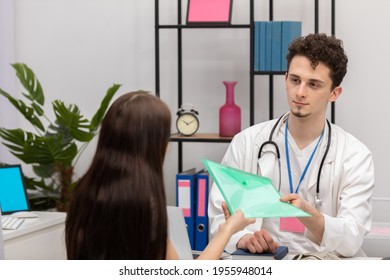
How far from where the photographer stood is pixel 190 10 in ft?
11.0

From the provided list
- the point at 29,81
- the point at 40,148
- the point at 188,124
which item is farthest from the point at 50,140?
the point at 188,124

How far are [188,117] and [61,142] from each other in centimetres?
63

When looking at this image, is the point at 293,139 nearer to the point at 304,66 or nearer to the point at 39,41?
the point at 304,66

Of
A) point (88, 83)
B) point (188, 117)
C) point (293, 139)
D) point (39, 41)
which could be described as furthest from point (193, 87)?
point (293, 139)

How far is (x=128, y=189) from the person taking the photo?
1.34m

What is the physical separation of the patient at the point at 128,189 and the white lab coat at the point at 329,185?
0.81m

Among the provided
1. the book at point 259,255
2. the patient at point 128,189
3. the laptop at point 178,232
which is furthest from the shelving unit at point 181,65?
the patient at point 128,189

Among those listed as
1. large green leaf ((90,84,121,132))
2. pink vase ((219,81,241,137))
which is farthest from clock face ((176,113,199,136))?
large green leaf ((90,84,121,132))

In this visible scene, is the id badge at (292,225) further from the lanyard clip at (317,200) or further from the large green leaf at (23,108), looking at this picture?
the large green leaf at (23,108)

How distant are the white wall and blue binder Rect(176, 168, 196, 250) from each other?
42cm

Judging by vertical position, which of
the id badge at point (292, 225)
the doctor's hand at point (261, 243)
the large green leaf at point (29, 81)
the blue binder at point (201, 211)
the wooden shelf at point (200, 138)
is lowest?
the blue binder at point (201, 211)

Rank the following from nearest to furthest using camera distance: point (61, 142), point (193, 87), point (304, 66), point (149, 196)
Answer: point (149, 196), point (304, 66), point (61, 142), point (193, 87)

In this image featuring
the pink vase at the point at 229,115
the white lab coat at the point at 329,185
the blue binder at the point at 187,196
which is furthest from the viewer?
the pink vase at the point at 229,115

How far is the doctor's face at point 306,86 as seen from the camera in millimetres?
2256
